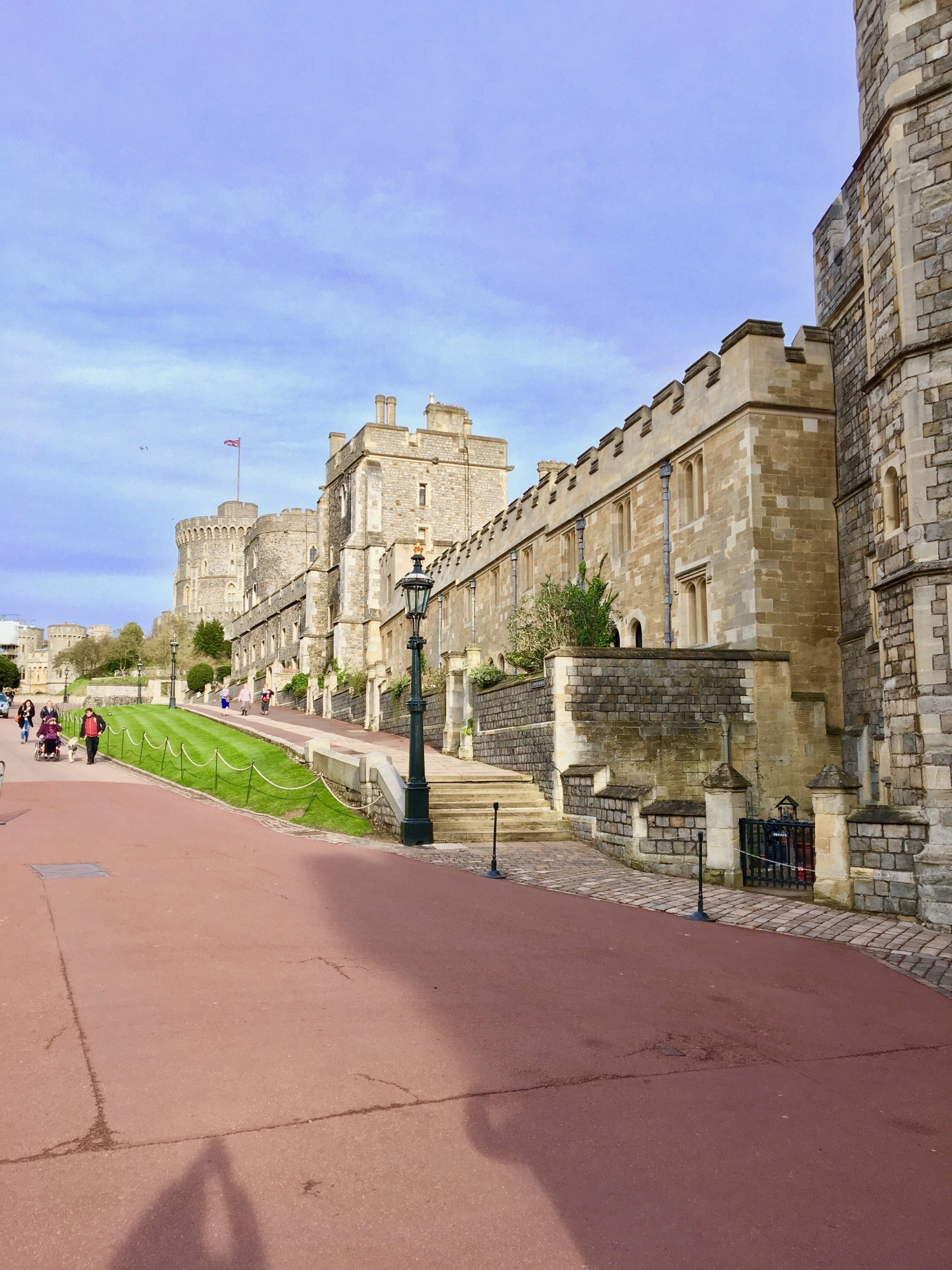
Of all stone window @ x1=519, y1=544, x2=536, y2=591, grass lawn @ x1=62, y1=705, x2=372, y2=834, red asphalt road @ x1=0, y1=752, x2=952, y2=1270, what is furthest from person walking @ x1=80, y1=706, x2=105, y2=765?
red asphalt road @ x1=0, y1=752, x2=952, y2=1270

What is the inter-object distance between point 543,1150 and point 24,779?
20010mm

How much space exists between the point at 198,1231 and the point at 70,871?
767 cm

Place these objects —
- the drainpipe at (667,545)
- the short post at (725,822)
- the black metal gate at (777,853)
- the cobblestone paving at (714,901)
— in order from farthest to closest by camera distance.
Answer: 1. the drainpipe at (667,545)
2. the short post at (725,822)
3. the black metal gate at (777,853)
4. the cobblestone paving at (714,901)

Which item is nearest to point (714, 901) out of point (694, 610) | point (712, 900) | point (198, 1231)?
point (712, 900)

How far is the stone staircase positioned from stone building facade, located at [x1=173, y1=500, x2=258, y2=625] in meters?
92.3

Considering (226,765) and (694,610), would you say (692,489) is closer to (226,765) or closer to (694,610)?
(694,610)

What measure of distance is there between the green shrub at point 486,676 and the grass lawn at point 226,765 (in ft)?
15.8

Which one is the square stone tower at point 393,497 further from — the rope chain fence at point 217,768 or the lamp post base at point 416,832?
the lamp post base at point 416,832

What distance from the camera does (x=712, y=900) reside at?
11102 millimetres

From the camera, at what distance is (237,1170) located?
392 cm

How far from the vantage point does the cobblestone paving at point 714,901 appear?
8844 millimetres

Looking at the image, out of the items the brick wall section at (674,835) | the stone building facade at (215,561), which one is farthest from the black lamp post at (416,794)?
the stone building facade at (215,561)

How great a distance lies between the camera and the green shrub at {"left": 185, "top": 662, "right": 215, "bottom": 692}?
67438 mm

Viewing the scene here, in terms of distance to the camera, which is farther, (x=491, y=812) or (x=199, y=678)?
(x=199, y=678)
